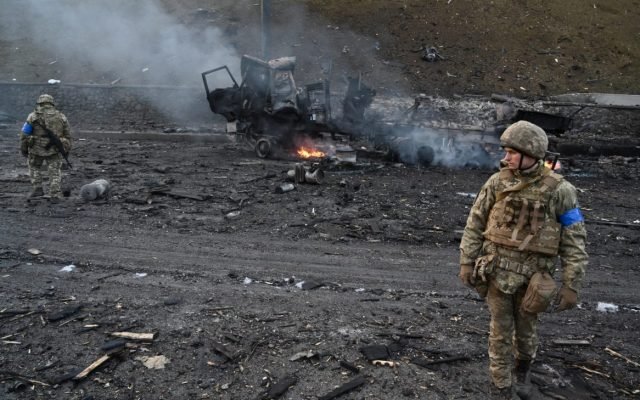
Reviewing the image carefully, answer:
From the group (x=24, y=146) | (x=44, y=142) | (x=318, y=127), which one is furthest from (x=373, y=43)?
(x=24, y=146)

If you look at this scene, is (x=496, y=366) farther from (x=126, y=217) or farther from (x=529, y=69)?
(x=529, y=69)

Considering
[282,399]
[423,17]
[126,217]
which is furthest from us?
[423,17]

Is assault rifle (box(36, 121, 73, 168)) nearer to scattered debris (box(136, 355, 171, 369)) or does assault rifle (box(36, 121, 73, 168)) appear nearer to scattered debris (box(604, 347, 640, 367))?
scattered debris (box(136, 355, 171, 369))

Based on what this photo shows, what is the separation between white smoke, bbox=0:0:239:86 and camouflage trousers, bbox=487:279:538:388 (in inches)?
613

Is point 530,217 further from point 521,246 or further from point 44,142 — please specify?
point 44,142

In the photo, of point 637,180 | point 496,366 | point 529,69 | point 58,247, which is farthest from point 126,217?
point 529,69

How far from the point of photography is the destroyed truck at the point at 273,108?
1238 cm

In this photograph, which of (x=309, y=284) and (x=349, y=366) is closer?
(x=349, y=366)

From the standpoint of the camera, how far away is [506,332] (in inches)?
153

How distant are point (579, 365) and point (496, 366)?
3.57ft

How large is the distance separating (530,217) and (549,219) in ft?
0.46

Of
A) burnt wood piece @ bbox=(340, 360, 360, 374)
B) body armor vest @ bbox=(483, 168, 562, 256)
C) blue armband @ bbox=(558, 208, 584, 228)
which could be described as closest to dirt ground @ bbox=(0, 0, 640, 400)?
burnt wood piece @ bbox=(340, 360, 360, 374)

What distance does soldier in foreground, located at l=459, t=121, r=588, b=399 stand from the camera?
142 inches

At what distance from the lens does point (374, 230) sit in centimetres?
775
